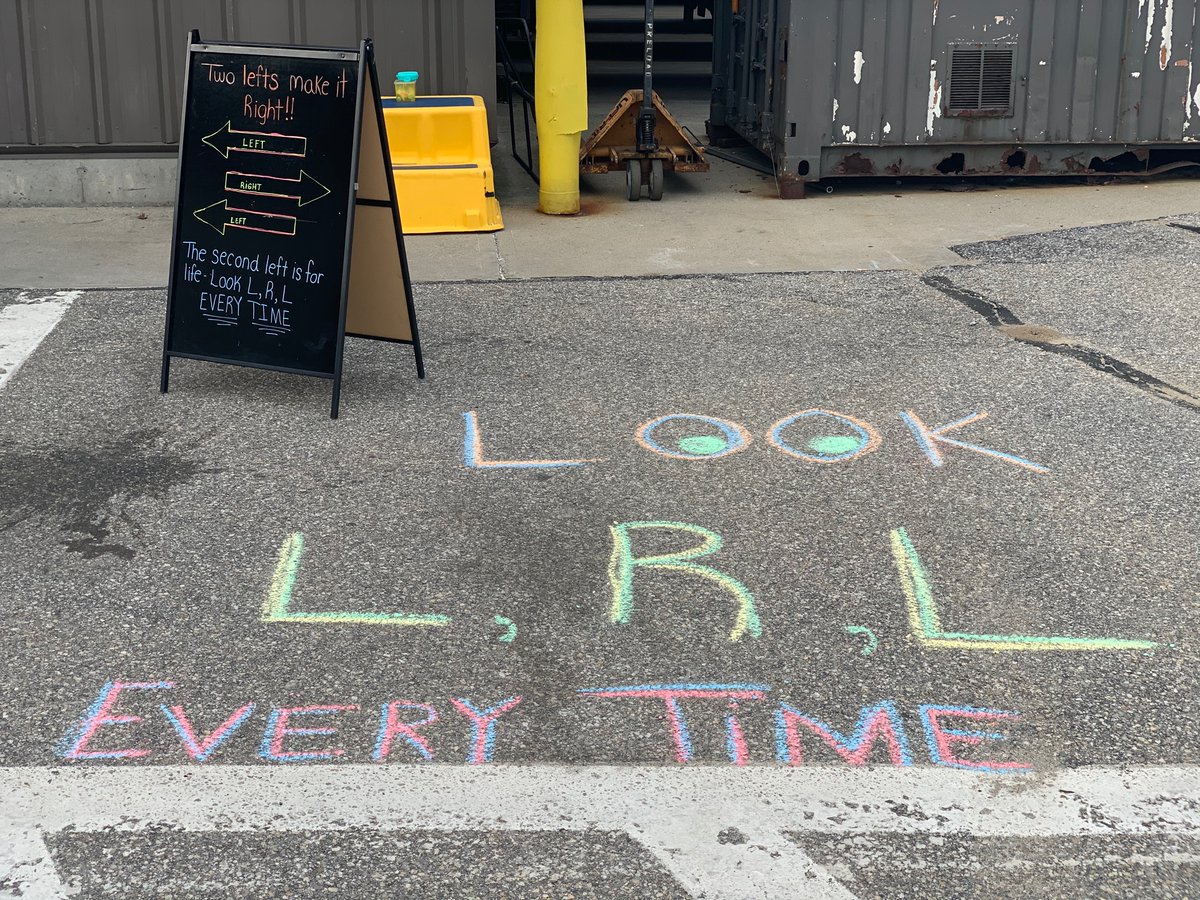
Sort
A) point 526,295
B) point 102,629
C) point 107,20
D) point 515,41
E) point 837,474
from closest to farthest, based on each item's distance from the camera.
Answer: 1. point 102,629
2. point 837,474
3. point 526,295
4. point 107,20
5. point 515,41

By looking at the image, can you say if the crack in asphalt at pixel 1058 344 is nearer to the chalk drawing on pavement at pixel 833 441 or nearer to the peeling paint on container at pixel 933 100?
the chalk drawing on pavement at pixel 833 441

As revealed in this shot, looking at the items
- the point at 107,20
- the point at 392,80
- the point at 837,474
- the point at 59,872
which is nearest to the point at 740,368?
the point at 837,474

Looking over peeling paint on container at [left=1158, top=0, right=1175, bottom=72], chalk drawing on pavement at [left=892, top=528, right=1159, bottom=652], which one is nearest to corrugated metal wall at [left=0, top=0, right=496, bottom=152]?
peeling paint on container at [left=1158, top=0, right=1175, bottom=72]

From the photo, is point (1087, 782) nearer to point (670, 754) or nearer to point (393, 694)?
point (670, 754)

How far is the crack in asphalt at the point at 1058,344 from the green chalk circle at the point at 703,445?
218 centimetres

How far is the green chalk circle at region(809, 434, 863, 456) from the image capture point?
561cm

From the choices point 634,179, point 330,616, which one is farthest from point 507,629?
point 634,179

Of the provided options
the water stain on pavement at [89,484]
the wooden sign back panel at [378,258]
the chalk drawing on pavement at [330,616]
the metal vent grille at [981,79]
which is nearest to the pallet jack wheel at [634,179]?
the metal vent grille at [981,79]

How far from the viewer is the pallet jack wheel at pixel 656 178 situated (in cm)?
1088

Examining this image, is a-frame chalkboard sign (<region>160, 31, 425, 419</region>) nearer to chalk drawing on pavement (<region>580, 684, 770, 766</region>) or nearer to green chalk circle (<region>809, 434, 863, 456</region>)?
green chalk circle (<region>809, 434, 863, 456</region>)

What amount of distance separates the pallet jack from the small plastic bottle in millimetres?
1611

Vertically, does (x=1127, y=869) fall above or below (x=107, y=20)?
below

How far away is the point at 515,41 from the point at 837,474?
1244cm

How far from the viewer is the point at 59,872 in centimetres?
302
